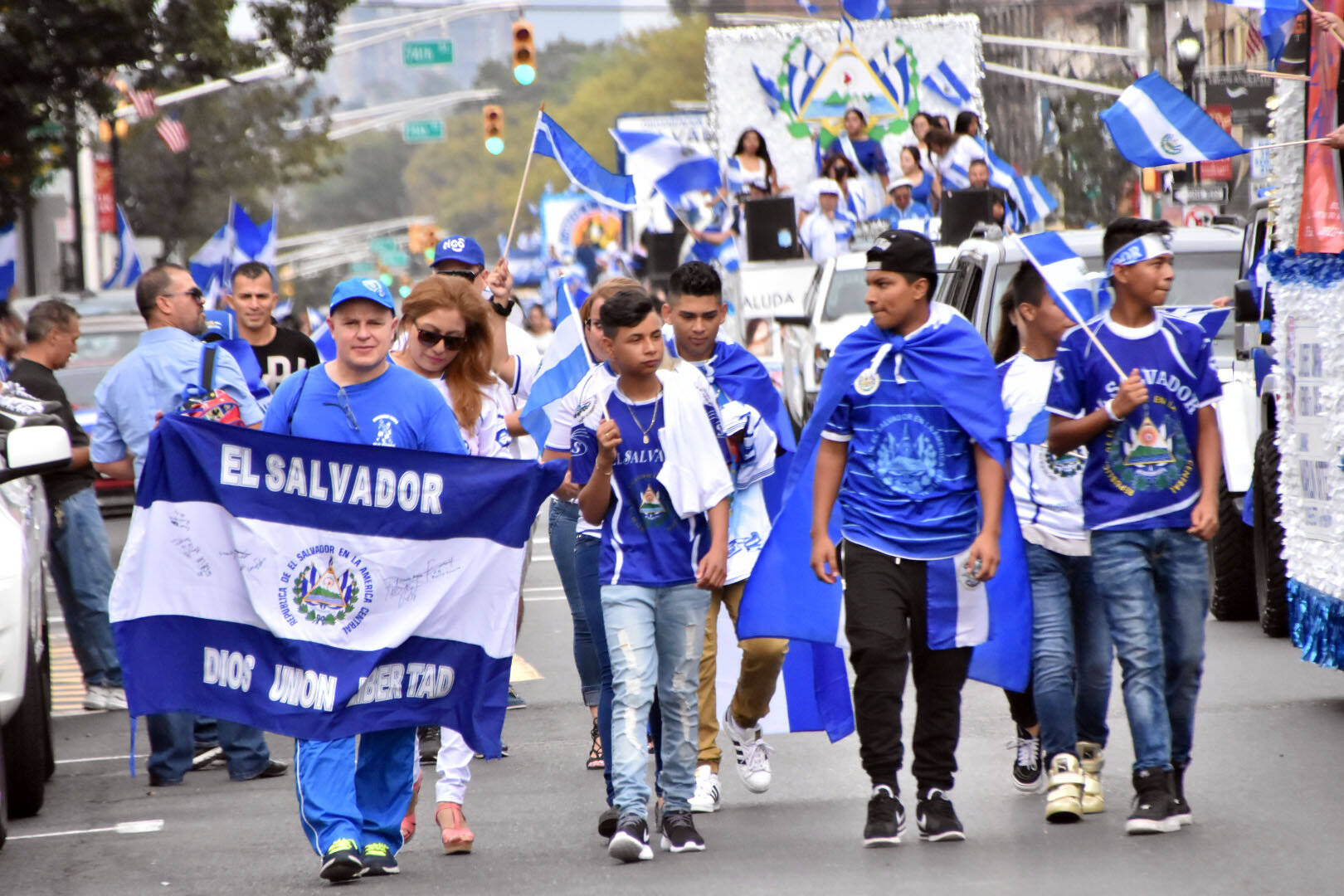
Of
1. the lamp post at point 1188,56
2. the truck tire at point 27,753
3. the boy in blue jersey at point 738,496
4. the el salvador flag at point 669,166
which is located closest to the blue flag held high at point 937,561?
the boy in blue jersey at point 738,496

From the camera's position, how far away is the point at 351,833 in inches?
249

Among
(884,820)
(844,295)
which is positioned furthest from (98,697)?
(844,295)

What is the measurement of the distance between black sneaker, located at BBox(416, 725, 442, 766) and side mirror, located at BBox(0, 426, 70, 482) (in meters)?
A: 2.28

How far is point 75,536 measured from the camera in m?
10.3

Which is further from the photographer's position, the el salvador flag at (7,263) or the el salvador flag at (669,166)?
the el salvador flag at (7,263)

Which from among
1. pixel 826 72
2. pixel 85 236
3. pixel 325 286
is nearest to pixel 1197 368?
pixel 826 72

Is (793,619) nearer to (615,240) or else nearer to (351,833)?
(351,833)

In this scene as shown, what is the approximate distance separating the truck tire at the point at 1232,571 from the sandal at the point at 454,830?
600 centimetres

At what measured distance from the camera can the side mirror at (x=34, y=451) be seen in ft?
22.3

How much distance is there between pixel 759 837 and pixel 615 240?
50681 millimetres

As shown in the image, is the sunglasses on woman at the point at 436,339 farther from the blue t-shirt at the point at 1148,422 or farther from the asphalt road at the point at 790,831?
the blue t-shirt at the point at 1148,422

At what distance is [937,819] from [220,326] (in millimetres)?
4874

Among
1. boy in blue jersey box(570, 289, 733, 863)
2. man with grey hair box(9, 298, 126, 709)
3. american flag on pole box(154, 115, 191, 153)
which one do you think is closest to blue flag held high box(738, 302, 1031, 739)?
boy in blue jersey box(570, 289, 733, 863)

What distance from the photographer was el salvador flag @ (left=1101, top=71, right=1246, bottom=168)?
7.61m
